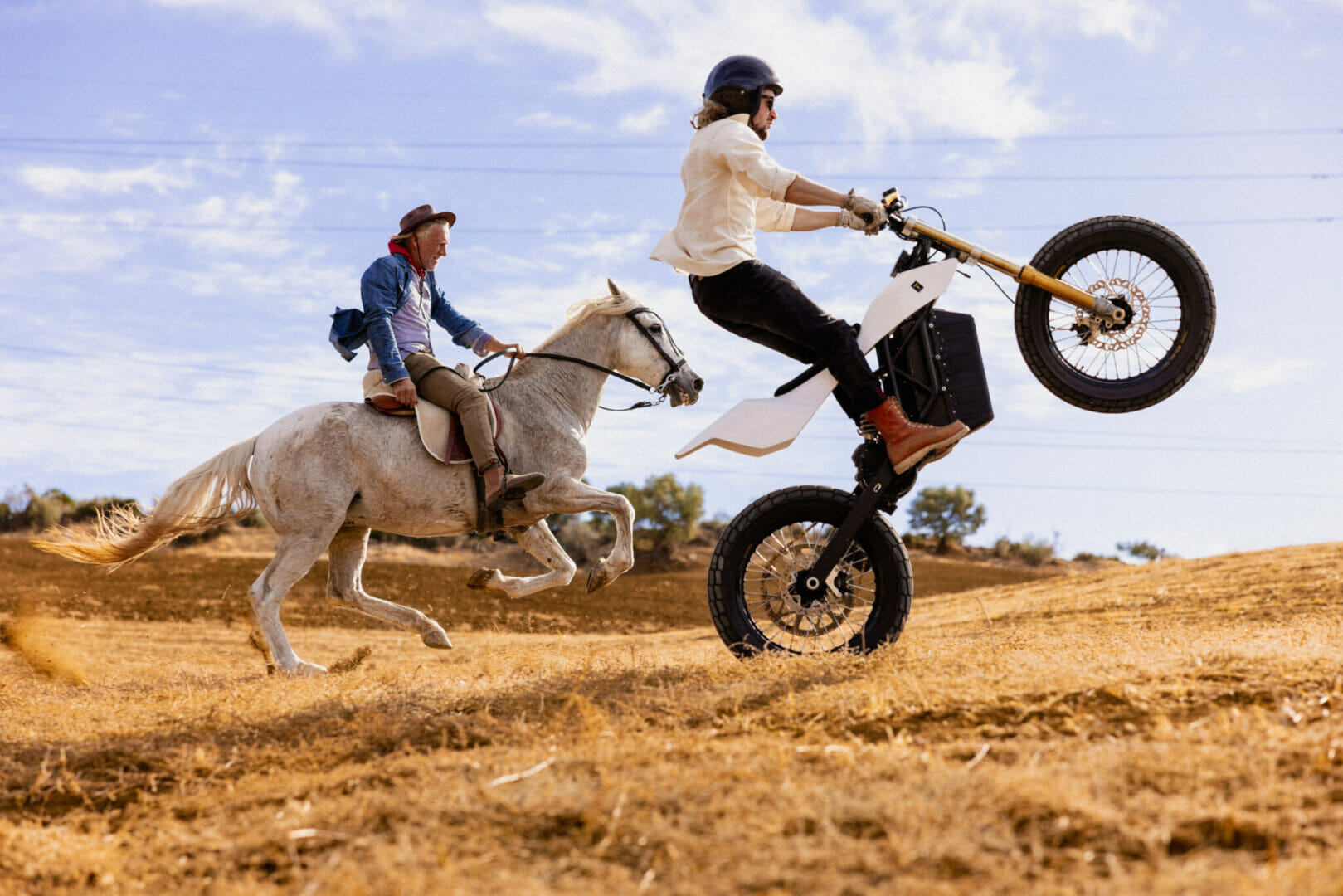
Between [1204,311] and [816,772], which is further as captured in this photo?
[1204,311]

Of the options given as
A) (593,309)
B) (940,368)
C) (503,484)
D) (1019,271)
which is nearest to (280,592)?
(503,484)

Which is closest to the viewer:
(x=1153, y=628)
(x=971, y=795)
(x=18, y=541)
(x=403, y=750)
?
(x=971, y=795)

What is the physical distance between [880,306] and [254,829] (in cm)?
384

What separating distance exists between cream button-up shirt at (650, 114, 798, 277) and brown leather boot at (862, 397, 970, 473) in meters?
1.07

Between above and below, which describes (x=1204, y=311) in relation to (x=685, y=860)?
Answer: above

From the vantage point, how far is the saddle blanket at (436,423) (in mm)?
7066

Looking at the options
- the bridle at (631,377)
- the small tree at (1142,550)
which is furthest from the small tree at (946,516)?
the bridle at (631,377)

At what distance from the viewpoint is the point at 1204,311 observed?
5.62m

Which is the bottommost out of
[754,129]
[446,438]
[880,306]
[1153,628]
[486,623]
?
[486,623]

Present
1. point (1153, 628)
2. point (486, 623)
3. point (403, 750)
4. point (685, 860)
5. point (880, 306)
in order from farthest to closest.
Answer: point (486, 623), point (1153, 628), point (880, 306), point (403, 750), point (685, 860)

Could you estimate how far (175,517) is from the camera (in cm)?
772

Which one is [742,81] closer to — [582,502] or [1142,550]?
[582,502]

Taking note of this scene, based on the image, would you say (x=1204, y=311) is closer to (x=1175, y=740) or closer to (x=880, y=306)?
(x=880, y=306)

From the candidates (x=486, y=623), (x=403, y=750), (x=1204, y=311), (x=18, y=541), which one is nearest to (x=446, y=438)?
(x=403, y=750)
